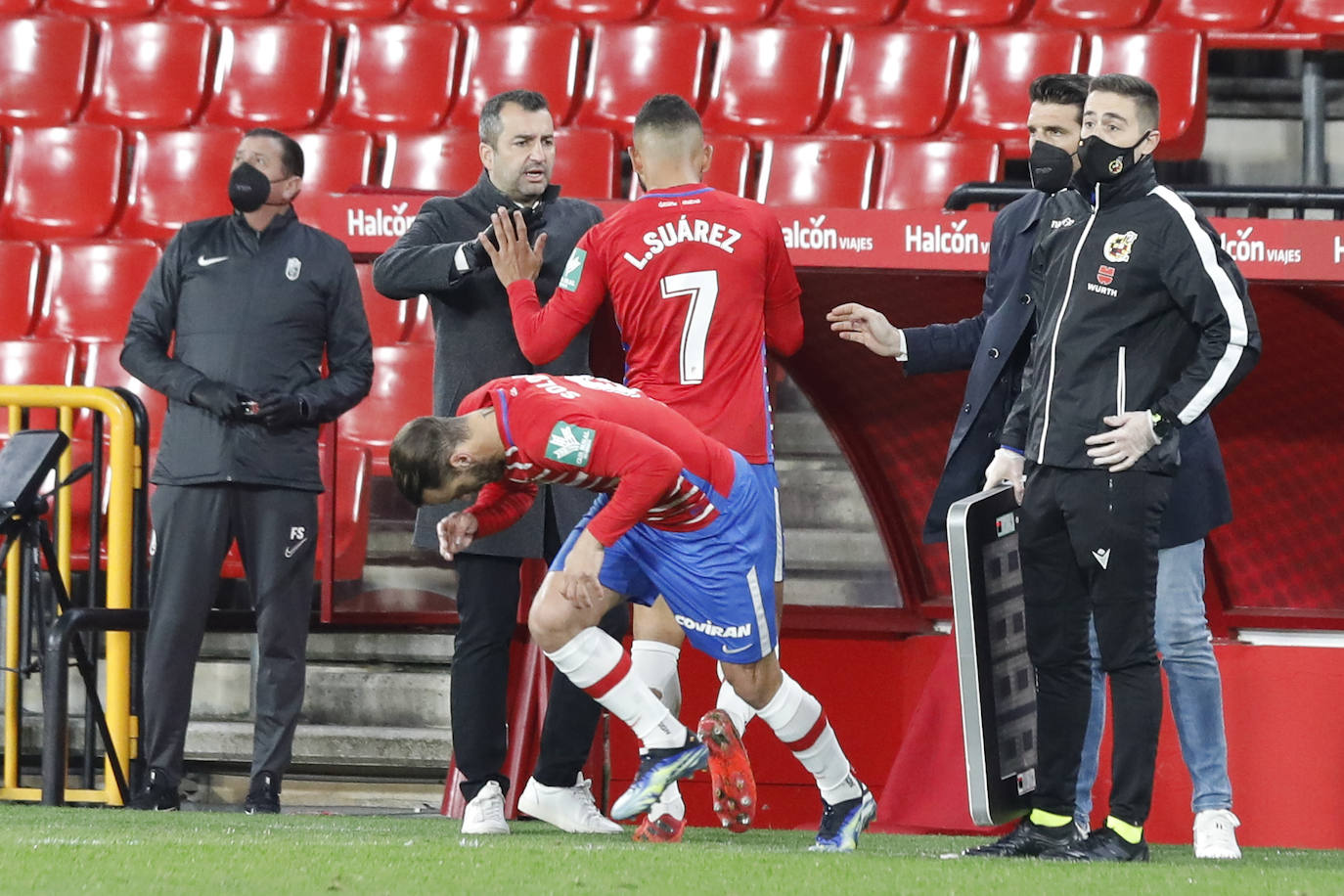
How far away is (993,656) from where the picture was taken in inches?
169

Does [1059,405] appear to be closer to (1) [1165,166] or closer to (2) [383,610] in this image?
(2) [383,610]

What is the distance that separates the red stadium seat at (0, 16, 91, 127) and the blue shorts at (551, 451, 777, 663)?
543 cm

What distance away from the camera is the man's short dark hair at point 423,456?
12.4 feet

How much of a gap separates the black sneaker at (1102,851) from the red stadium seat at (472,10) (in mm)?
5809

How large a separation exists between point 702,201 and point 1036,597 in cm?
123

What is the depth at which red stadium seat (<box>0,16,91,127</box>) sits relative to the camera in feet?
28.1

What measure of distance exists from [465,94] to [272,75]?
3.00 ft

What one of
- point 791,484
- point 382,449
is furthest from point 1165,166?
point 382,449

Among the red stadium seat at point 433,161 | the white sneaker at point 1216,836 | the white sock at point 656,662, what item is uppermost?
the red stadium seat at point 433,161

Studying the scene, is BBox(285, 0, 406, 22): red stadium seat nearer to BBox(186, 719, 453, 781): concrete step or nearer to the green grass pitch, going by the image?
BBox(186, 719, 453, 781): concrete step

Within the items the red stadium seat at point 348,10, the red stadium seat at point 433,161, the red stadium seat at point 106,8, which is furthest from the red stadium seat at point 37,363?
the red stadium seat at point 348,10

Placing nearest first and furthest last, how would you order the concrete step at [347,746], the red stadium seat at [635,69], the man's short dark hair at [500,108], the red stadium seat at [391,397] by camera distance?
the man's short dark hair at [500,108]
the concrete step at [347,746]
the red stadium seat at [391,397]
the red stadium seat at [635,69]

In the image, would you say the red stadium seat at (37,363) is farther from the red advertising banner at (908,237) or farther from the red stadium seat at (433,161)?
the red advertising banner at (908,237)

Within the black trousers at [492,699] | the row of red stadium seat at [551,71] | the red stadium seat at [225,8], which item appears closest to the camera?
the black trousers at [492,699]
